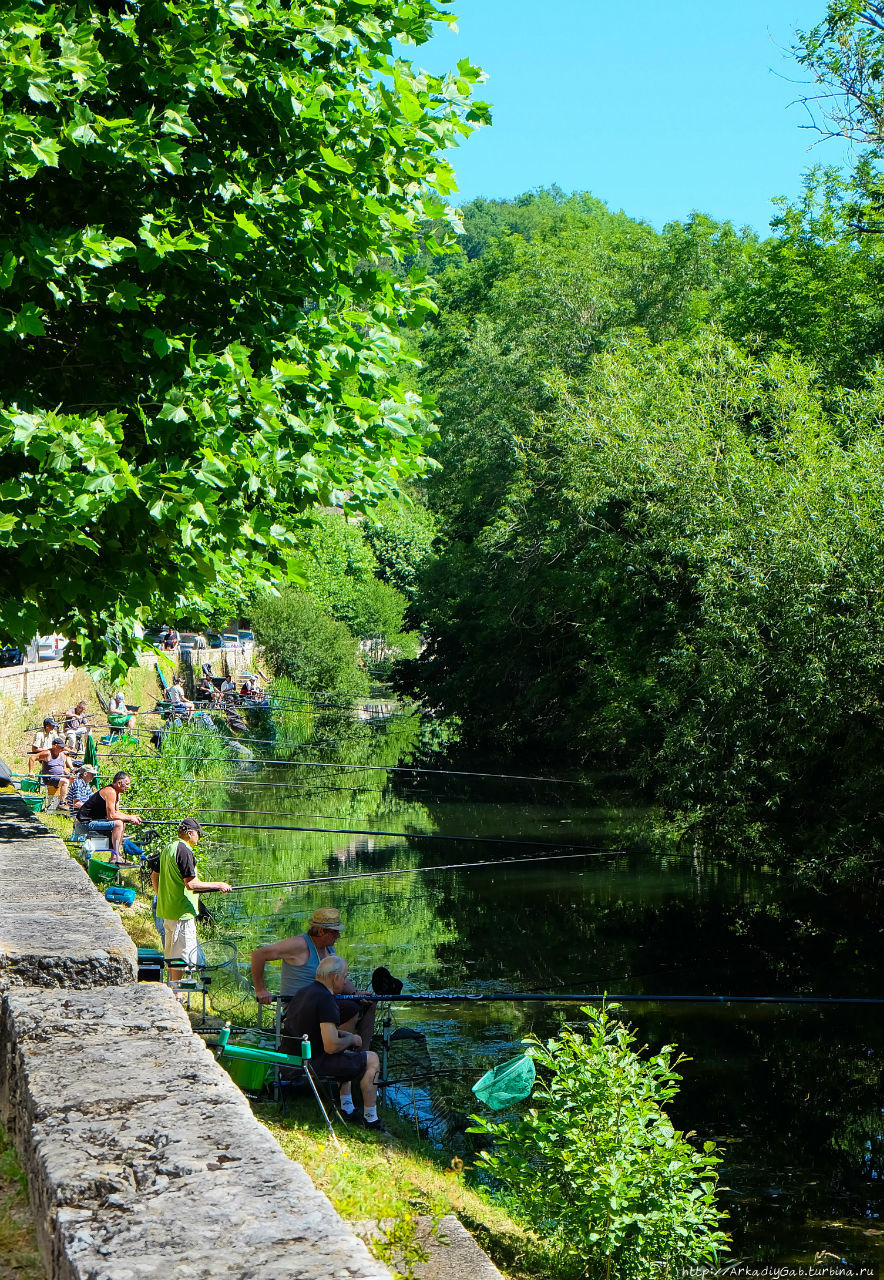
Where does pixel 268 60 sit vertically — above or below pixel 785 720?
above

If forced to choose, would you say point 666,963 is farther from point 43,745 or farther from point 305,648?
point 305,648

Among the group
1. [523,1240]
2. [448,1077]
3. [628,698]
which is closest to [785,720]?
[628,698]

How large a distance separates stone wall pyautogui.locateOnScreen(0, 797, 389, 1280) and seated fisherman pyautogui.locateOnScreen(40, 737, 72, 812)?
14316 mm

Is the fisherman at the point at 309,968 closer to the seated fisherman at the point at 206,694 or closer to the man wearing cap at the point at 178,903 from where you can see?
the man wearing cap at the point at 178,903

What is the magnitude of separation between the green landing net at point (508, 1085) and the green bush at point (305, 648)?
3434 cm

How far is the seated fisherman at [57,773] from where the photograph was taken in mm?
18183

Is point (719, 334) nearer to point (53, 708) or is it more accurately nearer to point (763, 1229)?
point (53, 708)

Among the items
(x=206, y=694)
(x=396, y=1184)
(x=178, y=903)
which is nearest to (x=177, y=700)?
(x=206, y=694)

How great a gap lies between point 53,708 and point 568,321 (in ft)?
54.1

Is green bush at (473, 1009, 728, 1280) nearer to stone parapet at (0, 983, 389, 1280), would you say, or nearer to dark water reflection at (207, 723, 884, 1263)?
dark water reflection at (207, 723, 884, 1263)

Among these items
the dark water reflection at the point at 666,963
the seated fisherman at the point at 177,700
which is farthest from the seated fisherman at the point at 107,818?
the seated fisherman at the point at 177,700

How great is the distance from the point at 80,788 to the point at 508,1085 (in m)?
9.76

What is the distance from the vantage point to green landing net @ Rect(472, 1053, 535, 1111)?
917 centimetres

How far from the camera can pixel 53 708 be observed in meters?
25.9
